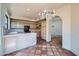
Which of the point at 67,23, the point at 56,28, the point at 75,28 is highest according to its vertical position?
the point at 67,23

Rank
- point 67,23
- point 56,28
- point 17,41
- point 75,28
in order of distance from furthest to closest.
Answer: point 56,28 → point 67,23 → point 17,41 → point 75,28

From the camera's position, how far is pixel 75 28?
4.38 meters

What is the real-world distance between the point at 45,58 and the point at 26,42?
2196 mm

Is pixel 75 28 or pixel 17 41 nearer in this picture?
pixel 75 28

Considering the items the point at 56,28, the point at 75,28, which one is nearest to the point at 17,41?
the point at 75,28

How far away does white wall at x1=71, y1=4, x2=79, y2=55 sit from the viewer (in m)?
4.19

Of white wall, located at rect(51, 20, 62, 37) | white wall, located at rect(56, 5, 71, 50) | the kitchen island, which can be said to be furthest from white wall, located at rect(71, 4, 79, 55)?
white wall, located at rect(51, 20, 62, 37)

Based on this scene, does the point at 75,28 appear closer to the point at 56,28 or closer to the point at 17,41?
the point at 17,41

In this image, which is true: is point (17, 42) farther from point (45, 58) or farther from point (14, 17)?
point (45, 58)

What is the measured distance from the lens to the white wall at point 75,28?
13.8 ft

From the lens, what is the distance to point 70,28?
15.9 feet

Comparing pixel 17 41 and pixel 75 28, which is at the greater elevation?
pixel 75 28

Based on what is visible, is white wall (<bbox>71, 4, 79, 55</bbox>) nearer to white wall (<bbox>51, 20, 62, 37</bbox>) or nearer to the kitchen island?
the kitchen island

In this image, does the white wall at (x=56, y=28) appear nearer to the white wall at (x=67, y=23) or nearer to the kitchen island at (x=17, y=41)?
the kitchen island at (x=17, y=41)
